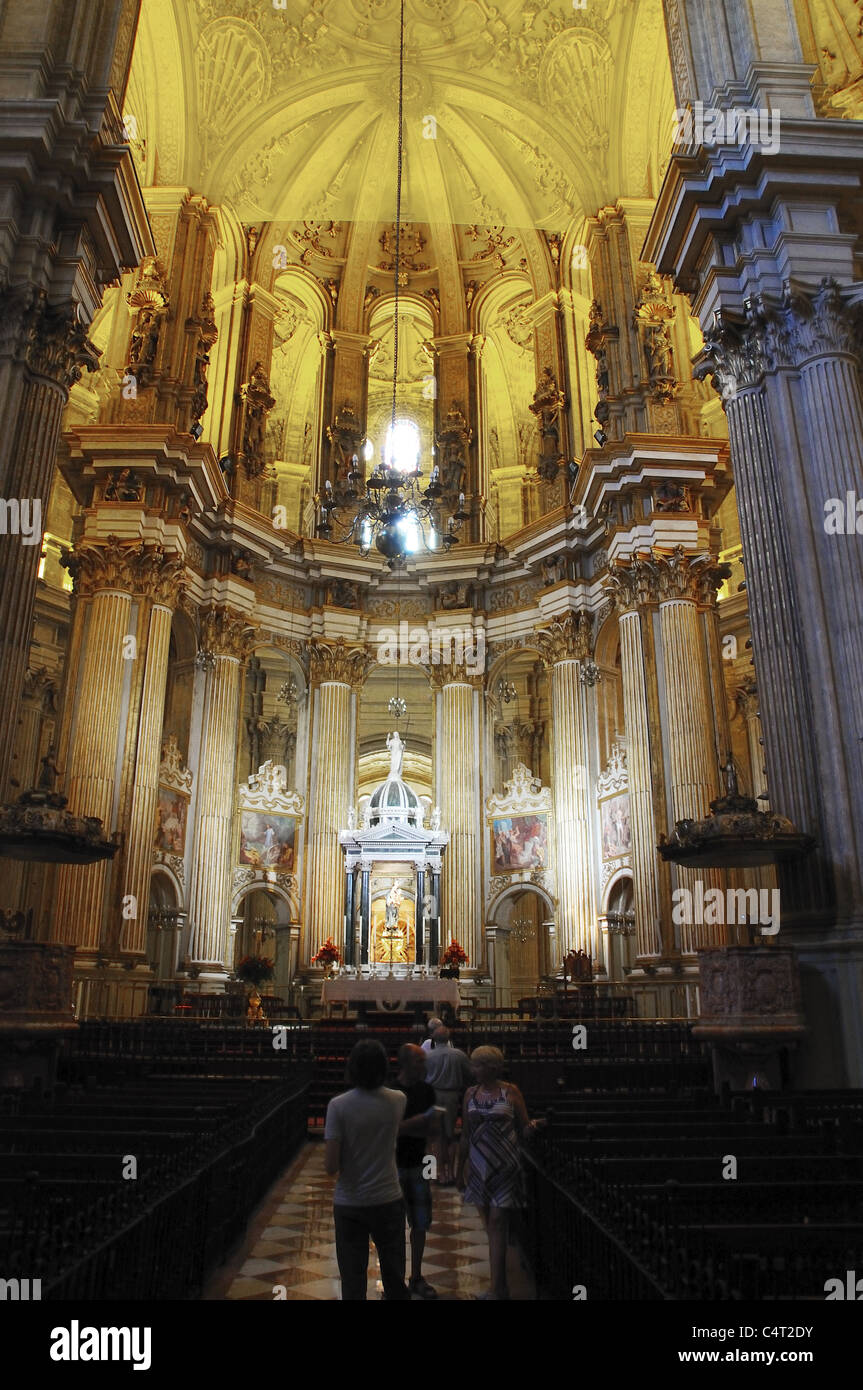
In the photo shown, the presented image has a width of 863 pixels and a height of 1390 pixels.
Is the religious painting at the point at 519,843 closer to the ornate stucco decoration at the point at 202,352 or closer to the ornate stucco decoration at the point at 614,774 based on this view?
the ornate stucco decoration at the point at 614,774

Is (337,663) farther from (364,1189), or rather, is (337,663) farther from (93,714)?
(364,1189)

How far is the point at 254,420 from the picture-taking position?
2555cm

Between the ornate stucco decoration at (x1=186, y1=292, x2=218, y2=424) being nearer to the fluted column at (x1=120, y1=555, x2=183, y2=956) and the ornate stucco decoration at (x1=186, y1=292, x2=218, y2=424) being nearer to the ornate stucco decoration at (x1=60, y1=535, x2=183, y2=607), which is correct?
the ornate stucco decoration at (x1=60, y1=535, x2=183, y2=607)

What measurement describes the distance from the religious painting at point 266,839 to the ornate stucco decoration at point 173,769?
2.12 meters

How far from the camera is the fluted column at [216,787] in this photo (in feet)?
69.6

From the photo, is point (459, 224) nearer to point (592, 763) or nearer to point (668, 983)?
point (592, 763)

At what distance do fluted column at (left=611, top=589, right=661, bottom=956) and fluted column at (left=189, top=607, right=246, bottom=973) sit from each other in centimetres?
873

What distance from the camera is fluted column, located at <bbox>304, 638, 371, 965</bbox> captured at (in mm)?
23500

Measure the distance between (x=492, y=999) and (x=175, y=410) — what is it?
1479cm

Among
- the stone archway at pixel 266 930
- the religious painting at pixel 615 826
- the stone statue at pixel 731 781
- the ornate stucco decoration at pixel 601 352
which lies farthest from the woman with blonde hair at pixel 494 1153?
the ornate stucco decoration at pixel 601 352

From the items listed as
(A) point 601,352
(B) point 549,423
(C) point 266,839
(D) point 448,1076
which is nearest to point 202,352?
(B) point 549,423

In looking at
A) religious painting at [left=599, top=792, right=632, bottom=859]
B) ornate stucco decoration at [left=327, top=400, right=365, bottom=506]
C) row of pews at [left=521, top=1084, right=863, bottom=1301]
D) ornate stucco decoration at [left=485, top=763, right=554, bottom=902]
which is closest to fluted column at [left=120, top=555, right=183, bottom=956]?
ornate stucco decoration at [left=327, top=400, right=365, bottom=506]

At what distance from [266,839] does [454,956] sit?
5.46m

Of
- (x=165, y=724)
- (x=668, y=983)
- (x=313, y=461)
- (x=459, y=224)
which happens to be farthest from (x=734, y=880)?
(x=459, y=224)
